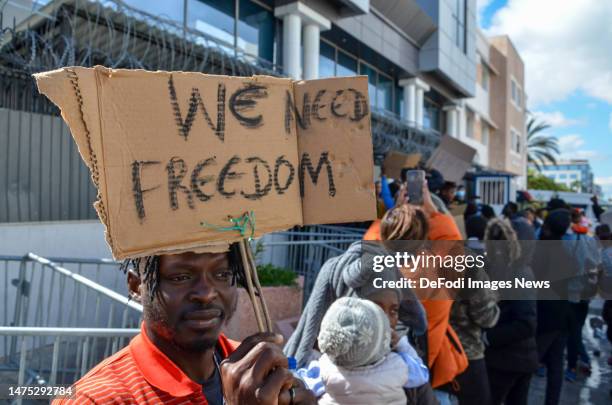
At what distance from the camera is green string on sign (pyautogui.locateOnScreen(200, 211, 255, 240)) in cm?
130

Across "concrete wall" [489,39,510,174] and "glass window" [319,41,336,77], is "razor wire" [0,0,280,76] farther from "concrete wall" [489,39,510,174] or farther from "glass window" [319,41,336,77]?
"concrete wall" [489,39,510,174]

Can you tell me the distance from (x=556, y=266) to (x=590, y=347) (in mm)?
2756

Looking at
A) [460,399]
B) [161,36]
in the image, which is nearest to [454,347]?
[460,399]

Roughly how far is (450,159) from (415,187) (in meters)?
3.95

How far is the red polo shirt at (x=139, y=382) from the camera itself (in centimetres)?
129

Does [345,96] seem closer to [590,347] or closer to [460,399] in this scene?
[460,399]

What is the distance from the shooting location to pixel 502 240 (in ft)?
13.1

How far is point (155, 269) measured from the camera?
1395mm

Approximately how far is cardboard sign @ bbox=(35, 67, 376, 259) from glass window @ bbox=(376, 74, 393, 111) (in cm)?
1630

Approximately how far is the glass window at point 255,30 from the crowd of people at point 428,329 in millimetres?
Answer: 8035

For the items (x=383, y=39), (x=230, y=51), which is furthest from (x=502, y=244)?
(x=383, y=39)

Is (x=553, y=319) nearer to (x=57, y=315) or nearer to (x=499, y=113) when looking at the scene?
(x=57, y=315)

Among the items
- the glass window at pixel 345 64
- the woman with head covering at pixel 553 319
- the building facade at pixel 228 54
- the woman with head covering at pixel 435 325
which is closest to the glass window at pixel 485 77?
the building facade at pixel 228 54

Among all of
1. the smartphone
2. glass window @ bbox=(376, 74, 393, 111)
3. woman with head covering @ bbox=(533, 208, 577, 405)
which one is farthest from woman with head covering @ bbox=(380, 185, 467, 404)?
glass window @ bbox=(376, 74, 393, 111)
